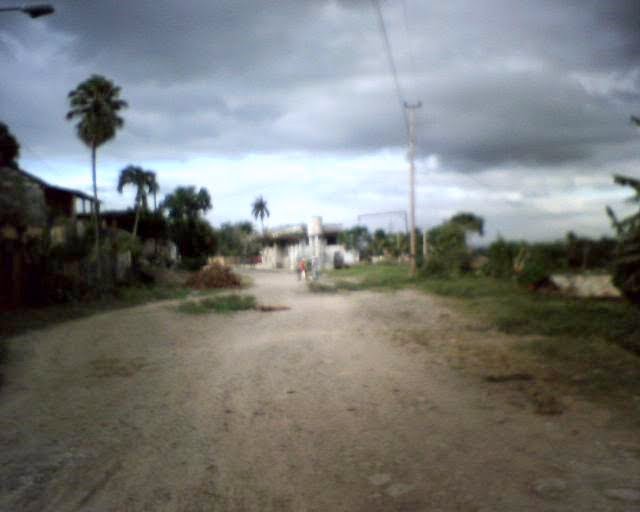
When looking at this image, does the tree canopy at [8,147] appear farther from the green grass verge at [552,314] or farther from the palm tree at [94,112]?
the green grass verge at [552,314]

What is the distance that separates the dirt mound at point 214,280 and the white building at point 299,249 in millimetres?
22552

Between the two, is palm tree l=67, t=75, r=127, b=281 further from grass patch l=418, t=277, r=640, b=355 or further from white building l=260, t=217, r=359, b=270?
white building l=260, t=217, r=359, b=270

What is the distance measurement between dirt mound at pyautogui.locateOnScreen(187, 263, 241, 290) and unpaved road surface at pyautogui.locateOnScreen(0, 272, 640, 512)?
1850 cm

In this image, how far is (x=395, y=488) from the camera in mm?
3977

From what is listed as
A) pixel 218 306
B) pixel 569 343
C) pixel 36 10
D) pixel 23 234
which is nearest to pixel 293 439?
pixel 569 343

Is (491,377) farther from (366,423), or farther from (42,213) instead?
(42,213)

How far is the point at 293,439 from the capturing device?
5121 mm

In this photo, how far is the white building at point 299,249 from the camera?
5434cm

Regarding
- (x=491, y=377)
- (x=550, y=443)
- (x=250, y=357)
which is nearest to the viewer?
(x=550, y=443)

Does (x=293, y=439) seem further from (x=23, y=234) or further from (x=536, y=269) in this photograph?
(x=23, y=234)

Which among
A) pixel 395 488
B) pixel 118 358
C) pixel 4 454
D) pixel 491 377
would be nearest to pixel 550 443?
pixel 395 488

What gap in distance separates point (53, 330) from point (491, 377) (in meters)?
10.4

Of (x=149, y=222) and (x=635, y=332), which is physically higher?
(x=149, y=222)

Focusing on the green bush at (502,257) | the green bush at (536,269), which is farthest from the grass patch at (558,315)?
the green bush at (502,257)
